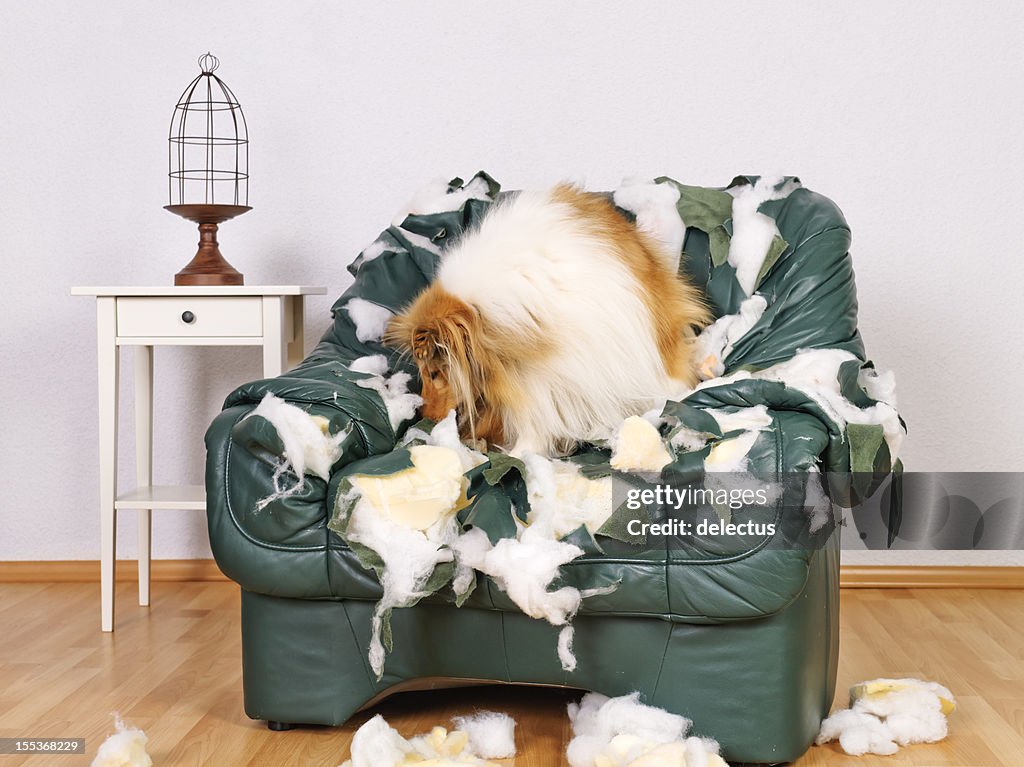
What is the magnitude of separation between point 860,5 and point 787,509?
1.87 m

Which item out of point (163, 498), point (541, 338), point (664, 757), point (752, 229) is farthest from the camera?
point (163, 498)

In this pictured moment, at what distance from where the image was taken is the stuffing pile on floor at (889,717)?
77.5 inches

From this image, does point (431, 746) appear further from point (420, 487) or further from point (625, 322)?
point (625, 322)

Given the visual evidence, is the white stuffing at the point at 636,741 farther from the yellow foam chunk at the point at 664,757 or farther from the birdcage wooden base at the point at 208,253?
the birdcage wooden base at the point at 208,253

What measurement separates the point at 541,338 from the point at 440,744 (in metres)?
0.79

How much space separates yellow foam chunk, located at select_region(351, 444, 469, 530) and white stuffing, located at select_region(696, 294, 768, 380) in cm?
71

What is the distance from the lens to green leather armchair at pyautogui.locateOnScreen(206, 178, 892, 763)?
183 cm

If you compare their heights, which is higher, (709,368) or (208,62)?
(208,62)

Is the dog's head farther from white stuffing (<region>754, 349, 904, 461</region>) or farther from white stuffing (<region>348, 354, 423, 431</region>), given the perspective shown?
white stuffing (<region>754, 349, 904, 461</region>)

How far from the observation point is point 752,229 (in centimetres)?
242

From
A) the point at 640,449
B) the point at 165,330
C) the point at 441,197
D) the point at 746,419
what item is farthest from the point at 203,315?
the point at 746,419

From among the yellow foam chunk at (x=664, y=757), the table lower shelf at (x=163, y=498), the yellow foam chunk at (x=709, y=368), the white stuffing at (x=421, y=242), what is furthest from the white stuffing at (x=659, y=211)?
the table lower shelf at (x=163, y=498)

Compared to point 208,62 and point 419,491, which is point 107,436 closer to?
point 208,62

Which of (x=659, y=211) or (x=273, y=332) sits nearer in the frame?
(x=659, y=211)
